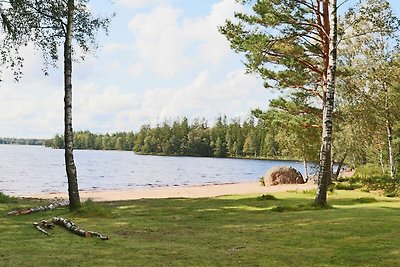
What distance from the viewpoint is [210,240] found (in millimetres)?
10695

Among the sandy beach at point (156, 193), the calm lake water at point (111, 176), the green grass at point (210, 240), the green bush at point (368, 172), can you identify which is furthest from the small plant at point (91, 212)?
the green bush at point (368, 172)

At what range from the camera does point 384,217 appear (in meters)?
13.6

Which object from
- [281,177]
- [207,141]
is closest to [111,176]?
[281,177]

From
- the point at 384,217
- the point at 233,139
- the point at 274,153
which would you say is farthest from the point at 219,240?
the point at 233,139

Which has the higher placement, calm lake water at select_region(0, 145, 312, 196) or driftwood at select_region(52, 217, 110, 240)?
driftwood at select_region(52, 217, 110, 240)

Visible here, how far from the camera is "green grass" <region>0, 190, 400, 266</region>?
8.45 m

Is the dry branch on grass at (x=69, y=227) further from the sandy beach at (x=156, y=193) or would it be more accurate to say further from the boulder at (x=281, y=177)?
the boulder at (x=281, y=177)

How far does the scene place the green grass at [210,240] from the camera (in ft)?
27.7

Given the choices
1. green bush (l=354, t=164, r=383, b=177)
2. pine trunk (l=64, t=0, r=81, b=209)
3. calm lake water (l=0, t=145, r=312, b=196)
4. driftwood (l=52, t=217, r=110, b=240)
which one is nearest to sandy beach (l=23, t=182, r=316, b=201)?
green bush (l=354, t=164, r=383, b=177)

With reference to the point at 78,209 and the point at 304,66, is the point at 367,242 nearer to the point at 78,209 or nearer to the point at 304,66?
the point at 78,209

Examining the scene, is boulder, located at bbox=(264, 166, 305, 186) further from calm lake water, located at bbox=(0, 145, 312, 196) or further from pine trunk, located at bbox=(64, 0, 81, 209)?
pine trunk, located at bbox=(64, 0, 81, 209)

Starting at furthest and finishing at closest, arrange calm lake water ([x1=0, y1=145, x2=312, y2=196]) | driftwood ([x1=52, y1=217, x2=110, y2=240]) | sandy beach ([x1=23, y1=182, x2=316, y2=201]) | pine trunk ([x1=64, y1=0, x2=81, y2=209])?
1. calm lake water ([x1=0, y1=145, x2=312, y2=196])
2. sandy beach ([x1=23, y1=182, x2=316, y2=201])
3. pine trunk ([x1=64, y1=0, x2=81, y2=209])
4. driftwood ([x1=52, y1=217, x2=110, y2=240])

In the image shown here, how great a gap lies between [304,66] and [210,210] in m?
10.1

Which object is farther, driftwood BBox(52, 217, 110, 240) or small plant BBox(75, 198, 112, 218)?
small plant BBox(75, 198, 112, 218)
